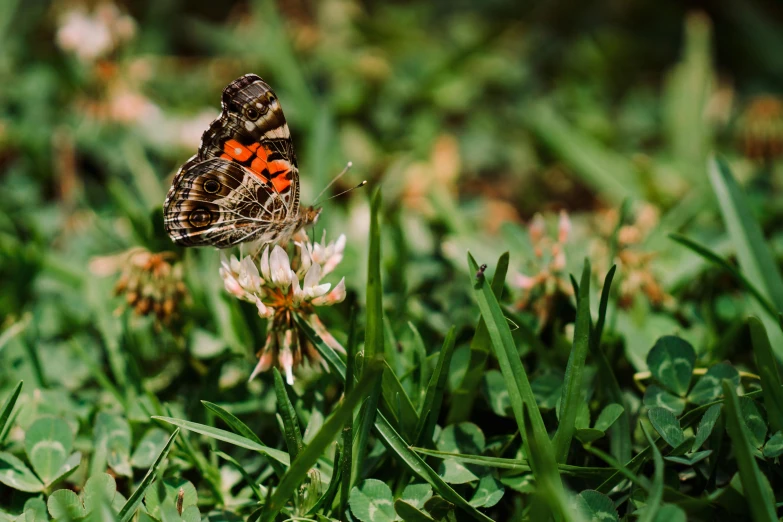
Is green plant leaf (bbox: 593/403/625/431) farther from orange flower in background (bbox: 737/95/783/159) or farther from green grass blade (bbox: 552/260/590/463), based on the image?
orange flower in background (bbox: 737/95/783/159)

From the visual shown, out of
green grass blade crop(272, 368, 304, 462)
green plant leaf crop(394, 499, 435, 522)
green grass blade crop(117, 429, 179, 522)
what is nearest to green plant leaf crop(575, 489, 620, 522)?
green plant leaf crop(394, 499, 435, 522)

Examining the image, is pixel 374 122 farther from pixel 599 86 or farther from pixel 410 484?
pixel 410 484

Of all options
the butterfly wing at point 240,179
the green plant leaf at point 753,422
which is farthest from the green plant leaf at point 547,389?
the butterfly wing at point 240,179

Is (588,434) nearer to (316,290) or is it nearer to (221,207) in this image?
(316,290)

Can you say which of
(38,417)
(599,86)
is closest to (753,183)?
(599,86)

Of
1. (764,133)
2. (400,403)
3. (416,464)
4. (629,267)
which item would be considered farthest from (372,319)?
(764,133)

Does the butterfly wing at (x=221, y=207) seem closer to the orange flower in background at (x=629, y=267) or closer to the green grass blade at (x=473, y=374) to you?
the green grass blade at (x=473, y=374)
